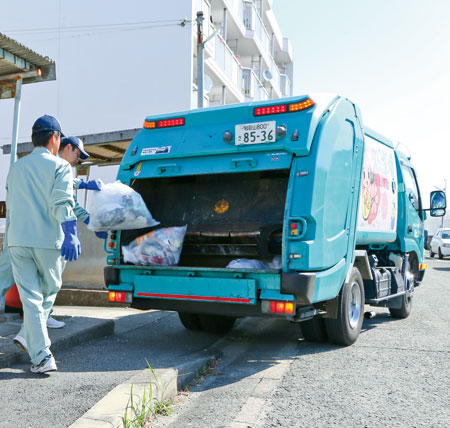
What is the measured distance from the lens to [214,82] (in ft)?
68.1

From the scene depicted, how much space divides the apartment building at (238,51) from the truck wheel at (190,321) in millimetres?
12124

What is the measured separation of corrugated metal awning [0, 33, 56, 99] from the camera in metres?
6.62

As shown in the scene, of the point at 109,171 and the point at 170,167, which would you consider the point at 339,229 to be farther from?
the point at 109,171

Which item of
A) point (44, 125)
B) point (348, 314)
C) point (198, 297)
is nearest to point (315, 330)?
point (348, 314)

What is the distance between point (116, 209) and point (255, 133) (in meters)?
1.50

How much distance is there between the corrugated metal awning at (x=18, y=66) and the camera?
6.62m

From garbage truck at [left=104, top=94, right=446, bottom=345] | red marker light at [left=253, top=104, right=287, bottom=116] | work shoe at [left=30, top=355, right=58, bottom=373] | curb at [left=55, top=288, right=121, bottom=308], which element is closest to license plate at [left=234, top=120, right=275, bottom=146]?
garbage truck at [left=104, top=94, right=446, bottom=345]

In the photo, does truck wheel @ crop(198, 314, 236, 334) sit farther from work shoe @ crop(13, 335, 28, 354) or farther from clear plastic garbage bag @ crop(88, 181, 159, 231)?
work shoe @ crop(13, 335, 28, 354)

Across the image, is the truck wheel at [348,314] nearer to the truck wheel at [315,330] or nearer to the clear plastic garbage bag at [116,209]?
the truck wheel at [315,330]

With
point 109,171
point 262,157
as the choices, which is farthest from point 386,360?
point 109,171

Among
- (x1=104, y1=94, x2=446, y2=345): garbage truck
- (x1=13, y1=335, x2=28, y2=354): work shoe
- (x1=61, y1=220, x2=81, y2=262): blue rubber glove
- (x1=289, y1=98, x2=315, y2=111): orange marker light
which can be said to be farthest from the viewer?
(x1=289, y1=98, x2=315, y2=111): orange marker light

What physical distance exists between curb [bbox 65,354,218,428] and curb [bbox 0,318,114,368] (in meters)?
1.13

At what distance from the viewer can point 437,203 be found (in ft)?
28.7

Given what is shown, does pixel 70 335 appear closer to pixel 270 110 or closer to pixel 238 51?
pixel 270 110
